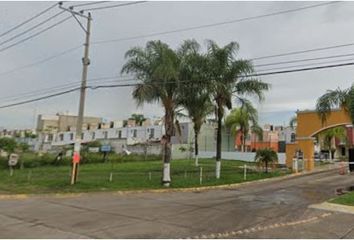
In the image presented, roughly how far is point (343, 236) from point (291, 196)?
29.5ft

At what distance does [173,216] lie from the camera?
13.9 m

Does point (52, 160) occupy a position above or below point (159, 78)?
below

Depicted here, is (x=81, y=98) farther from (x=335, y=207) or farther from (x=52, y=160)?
(x=52, y=160)

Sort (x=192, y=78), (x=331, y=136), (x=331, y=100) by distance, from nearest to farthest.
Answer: (x=331, y=100)
(x=192, y=78)
(x=331, y=136)

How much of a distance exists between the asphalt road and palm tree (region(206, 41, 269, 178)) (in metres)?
7.55

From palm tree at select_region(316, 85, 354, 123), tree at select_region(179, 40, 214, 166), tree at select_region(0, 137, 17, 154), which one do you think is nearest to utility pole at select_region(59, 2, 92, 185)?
tree at select_region(179, 40, 214, 166)

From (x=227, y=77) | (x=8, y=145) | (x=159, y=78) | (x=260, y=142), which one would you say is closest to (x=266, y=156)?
(x=227, y=77)

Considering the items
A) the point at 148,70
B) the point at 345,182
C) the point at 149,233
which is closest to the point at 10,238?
the point at 149,233

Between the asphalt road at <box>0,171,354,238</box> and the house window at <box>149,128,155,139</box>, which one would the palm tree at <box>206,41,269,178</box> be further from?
the house window at <box>149,128,155,139</box>

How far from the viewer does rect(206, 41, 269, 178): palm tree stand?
87.2 feet

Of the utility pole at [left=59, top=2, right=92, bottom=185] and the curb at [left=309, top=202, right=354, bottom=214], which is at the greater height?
the utility pole at [left=59, top=2, right=92, bottom=185]

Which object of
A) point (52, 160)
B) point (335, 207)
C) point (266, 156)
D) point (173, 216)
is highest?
point (266, 156)

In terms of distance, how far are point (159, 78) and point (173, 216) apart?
11.0 meters

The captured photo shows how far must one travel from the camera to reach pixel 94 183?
76.4 feet
